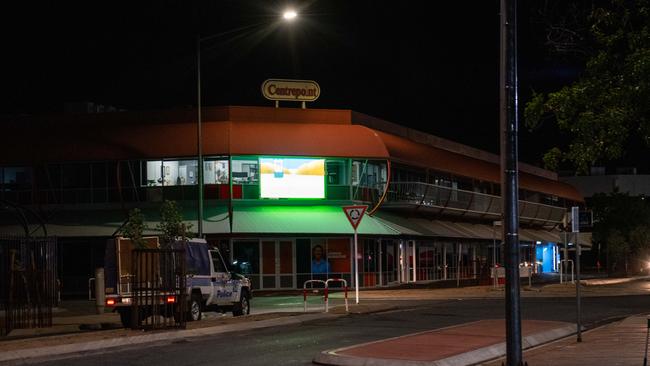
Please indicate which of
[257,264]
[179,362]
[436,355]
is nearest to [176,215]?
[179,362]

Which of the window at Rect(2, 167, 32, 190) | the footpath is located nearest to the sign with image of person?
the window at Rect(2, 167, 32, 190)

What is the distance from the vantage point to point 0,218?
45906 millimetres

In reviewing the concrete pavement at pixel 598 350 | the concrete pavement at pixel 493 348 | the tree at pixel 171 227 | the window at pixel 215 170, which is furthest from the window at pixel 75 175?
the concrete pavement at pixel 598 350

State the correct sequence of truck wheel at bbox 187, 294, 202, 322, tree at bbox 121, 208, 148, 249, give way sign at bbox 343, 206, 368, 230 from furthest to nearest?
give way sign at bbox 343, 206, 368, 230 < truck wheel at bbox 187, 294, 202, 322 < tree at bbox 121, 208, 148, 249

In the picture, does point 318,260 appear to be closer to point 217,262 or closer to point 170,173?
point 170,173

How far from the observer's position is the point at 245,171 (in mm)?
43250

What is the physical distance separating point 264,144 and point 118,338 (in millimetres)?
24105

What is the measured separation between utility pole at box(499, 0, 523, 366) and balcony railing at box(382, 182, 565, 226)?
3529cm

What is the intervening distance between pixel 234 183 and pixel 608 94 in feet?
105

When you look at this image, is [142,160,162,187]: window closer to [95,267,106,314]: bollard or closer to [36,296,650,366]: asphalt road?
[95,267,106,314]: bollard

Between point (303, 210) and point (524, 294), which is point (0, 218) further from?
point (524, 294)

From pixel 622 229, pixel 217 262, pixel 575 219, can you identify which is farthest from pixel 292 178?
pixel 622 229

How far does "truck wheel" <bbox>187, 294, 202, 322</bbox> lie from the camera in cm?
2358

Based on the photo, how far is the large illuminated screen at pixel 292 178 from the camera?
4322 centimetres
